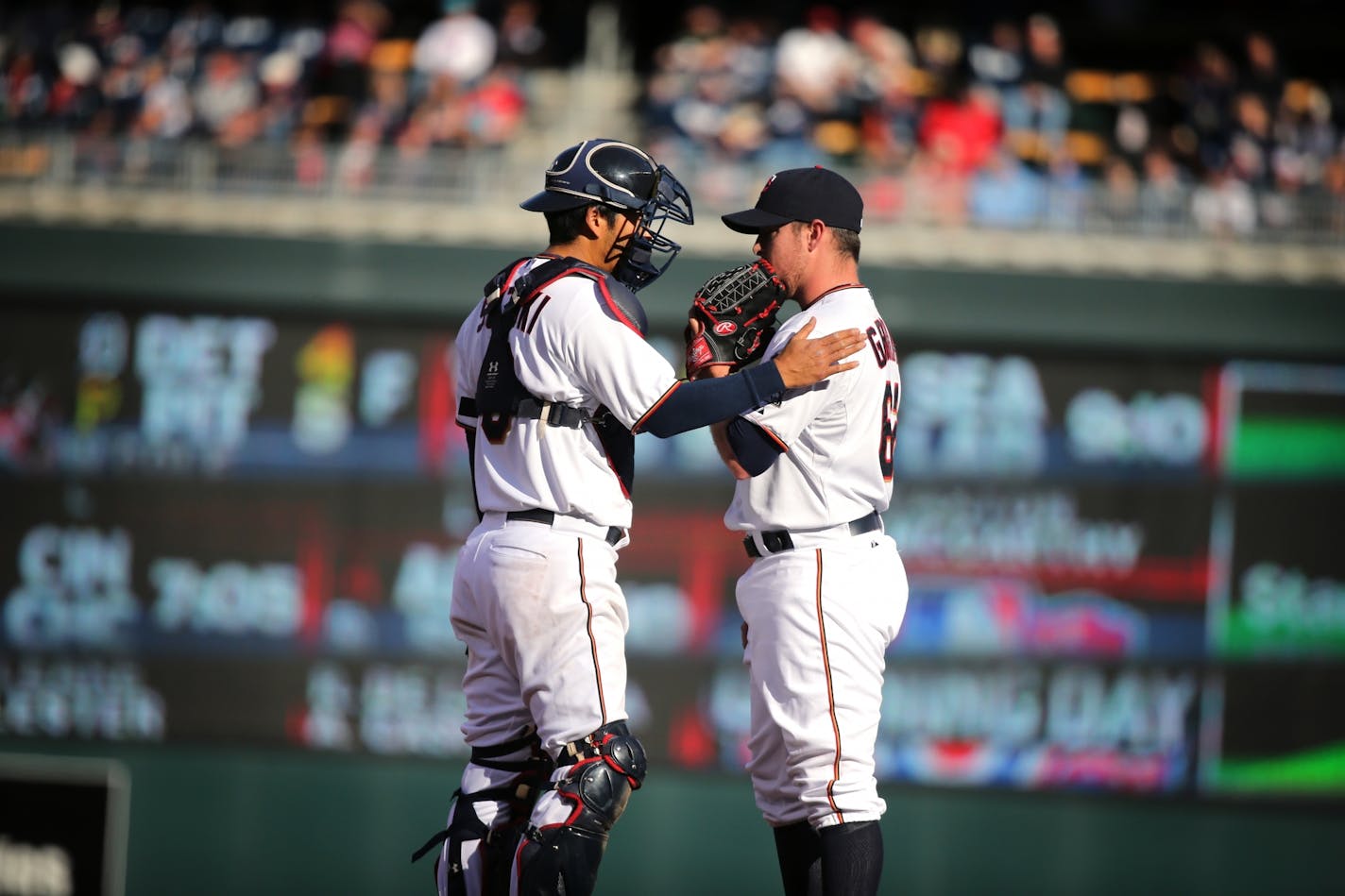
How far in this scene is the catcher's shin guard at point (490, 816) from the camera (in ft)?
12.1

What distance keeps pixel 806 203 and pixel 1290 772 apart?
5.34m

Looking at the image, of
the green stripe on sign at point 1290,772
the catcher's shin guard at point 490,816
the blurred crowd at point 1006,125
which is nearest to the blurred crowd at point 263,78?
the blurred crowd at point 1006,125

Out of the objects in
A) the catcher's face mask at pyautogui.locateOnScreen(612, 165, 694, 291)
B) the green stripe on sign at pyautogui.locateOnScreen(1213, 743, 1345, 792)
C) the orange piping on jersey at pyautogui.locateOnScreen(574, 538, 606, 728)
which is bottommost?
the green stripe on sign at pyautogui.locateOnScreen(1213, 743, 1345, 792)

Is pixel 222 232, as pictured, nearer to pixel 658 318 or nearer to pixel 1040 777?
pixel 658 318

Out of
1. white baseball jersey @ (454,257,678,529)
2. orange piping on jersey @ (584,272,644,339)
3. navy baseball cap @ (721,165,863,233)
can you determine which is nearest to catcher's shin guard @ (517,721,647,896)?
white baseball jersey @ (454,257,678,529)

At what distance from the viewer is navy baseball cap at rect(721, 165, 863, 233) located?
401 cm

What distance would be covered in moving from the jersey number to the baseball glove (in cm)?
37

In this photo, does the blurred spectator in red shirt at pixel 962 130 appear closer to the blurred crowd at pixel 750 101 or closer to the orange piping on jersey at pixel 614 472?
the blurred crowd at pixel 750 101

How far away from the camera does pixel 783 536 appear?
3.93m

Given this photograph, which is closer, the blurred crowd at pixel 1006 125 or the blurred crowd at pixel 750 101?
the blurred crowd at pixel 1006 125

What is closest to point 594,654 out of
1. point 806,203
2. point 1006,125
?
point 806,203

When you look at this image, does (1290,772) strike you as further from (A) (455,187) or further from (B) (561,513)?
(B) (561,513)

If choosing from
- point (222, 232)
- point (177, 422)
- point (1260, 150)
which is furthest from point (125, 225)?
point (1260, 150)

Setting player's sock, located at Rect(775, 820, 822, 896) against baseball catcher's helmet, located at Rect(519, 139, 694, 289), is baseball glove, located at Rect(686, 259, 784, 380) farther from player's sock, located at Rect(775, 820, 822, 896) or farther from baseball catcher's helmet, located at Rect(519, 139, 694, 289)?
player's sock, located at Rect(775, 820, 822, 896)
